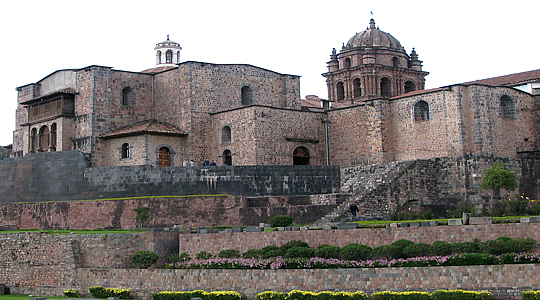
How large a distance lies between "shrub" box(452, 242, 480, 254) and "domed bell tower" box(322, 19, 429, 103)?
3650cm

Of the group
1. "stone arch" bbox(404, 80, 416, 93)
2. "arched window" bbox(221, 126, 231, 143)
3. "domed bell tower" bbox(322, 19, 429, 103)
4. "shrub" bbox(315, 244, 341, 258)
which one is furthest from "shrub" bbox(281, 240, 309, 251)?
"stone arch" bbox(404, 80, 416, 93)

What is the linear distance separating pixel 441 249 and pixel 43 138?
31.0 meters

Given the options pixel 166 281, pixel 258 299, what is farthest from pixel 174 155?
pixel 258 299

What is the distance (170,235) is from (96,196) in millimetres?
9421

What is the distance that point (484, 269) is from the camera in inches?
848

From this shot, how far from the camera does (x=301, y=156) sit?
1753 inches

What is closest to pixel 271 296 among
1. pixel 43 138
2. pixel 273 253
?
pixel 273 253

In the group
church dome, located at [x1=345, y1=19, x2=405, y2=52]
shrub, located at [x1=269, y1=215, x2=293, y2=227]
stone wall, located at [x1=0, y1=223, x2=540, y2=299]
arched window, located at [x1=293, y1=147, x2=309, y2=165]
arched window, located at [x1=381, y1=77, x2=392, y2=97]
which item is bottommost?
stone wall, located at [x1=0, y1=223, x2=540, y2=299]

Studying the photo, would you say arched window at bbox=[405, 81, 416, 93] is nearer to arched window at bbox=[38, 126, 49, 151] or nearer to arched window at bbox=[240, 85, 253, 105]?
arched window at bbox=[240, 85, 253, 105]

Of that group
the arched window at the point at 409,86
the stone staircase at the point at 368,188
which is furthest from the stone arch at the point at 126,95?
the arched window at the point at 409,86

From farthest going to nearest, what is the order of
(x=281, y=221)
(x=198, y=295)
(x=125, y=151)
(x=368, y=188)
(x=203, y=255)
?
(x=125, y=151) < (x=368, y=188) < (x=281, y=221) < (x=203, y=255) < (x=198, y=295)

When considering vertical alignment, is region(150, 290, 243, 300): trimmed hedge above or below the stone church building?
below

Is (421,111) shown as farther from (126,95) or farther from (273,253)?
(273,253)

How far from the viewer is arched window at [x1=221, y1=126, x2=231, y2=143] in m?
43.8
